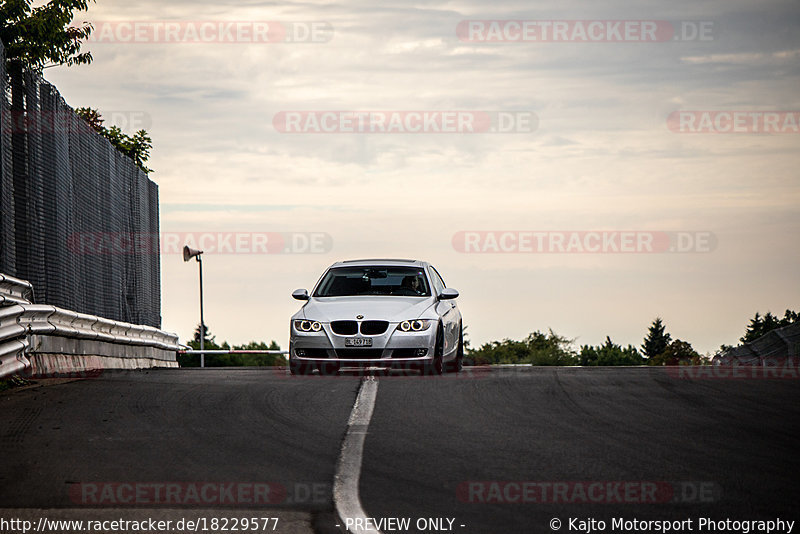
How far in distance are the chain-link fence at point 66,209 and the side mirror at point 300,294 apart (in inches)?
128

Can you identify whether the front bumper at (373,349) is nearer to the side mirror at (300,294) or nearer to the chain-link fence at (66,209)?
the side mirror at (300,294)

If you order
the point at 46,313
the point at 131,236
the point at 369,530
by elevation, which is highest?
the point at 131,236

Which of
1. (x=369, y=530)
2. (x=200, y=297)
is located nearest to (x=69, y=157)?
(x=369, y=530)

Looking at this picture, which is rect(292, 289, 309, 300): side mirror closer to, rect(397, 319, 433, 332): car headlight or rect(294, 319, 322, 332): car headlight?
rect(294, 319, 322, 332): car headlight

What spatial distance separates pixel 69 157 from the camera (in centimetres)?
1594

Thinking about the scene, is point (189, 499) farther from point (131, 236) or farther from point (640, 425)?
point (131, 236)

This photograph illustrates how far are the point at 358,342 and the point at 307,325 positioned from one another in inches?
31.2

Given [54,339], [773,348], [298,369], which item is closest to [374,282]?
[298,369]

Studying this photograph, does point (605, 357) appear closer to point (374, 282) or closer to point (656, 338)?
point (374, 282)

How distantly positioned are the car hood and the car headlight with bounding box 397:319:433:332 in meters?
0.07

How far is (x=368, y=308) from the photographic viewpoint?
1482cm

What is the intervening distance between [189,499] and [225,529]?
761 millimetres

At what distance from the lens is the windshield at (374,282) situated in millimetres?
15992

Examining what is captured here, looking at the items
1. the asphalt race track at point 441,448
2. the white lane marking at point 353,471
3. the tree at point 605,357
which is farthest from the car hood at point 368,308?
the tree at point 605,357
